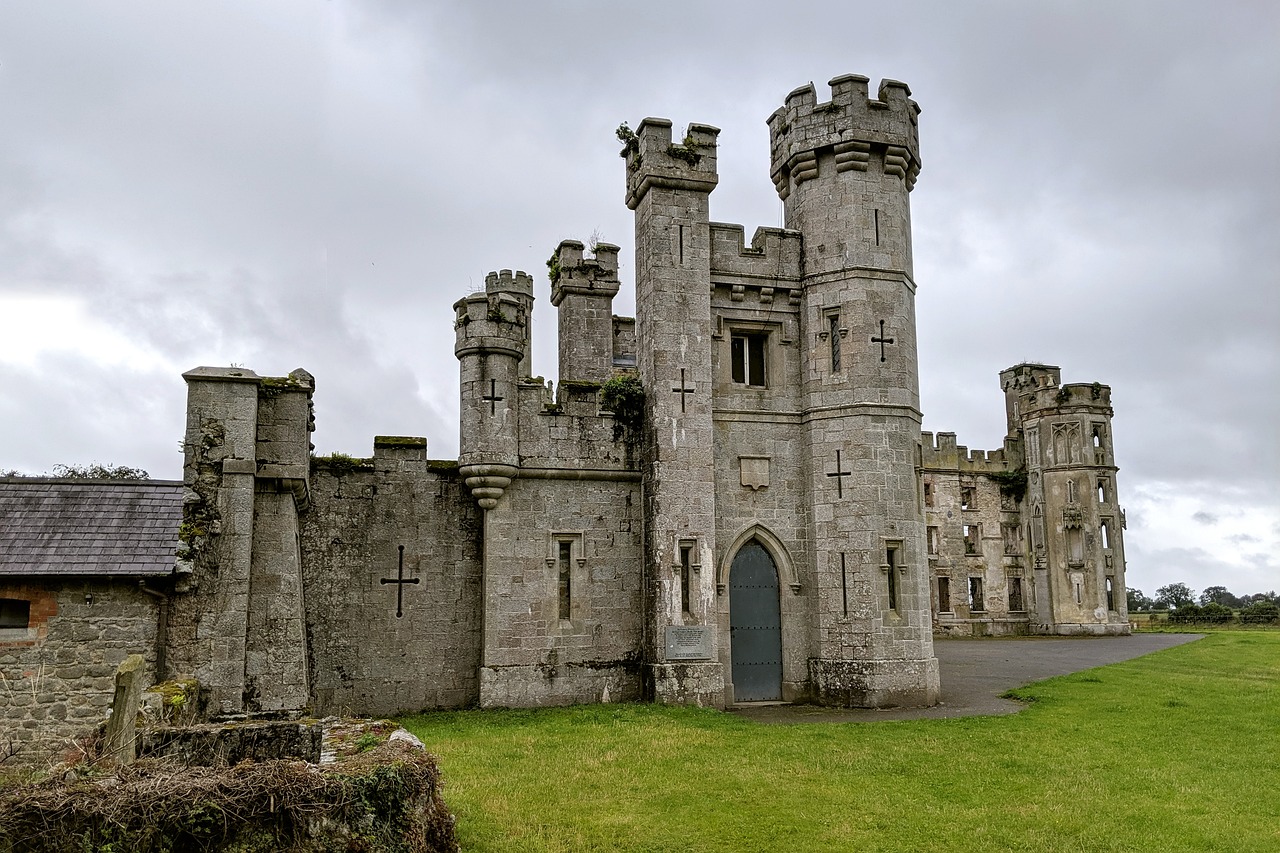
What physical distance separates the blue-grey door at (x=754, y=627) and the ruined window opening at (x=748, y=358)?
3098 millimetres

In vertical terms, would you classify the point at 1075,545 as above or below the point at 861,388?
A: below

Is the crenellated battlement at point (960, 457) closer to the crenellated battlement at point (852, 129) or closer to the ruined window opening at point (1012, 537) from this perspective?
the ruined window opening at point (1012, 537)

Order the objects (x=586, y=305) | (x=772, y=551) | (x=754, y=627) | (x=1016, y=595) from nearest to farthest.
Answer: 1. (x=754, y=627)
2. (x=772, y=551)
3. (x=586, y=305)
4. (x=1016, y=595)

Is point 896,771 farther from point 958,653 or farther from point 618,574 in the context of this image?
point 958,653

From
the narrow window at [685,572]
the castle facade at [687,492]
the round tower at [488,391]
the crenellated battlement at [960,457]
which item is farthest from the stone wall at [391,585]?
the crenellated battlement at [960,457]

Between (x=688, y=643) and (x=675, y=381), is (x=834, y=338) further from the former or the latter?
(x=688, y=643)

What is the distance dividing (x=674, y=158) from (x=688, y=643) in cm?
839

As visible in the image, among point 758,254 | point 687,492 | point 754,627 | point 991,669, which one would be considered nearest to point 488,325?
point 687,492

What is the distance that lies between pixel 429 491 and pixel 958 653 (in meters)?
18.7

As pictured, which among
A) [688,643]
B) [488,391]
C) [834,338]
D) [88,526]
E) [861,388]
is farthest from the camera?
[834,338]

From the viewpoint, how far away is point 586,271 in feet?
73.7

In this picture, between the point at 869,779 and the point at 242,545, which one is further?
the point at 242,545

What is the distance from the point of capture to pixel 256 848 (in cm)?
604

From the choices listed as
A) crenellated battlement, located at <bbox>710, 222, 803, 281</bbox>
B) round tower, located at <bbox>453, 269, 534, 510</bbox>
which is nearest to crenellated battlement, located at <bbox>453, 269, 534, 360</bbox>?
round tower, located at <bbox>453, 269, 534, 510</bbox>
